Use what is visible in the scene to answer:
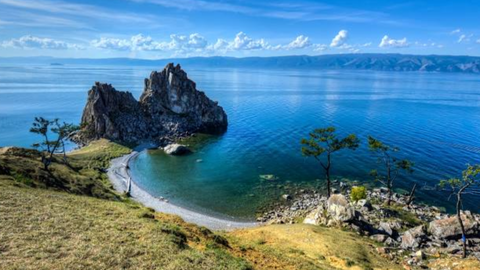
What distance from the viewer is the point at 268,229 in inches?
1703

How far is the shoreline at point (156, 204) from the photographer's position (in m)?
53.8

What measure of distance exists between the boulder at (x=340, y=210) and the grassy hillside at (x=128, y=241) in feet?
11.3

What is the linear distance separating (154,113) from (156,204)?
229 ft

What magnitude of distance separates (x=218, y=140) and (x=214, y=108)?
25564mm

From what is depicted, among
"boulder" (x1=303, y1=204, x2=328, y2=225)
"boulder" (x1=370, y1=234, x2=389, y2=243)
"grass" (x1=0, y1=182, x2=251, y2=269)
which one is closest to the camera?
"grass" (x1=0, y1=182, x2=251, y2=269)

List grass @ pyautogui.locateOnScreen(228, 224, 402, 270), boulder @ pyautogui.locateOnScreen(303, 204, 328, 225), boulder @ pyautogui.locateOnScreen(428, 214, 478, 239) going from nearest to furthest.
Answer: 1. grass @ pyautogui.locateOnScreen(228, 224, 402, 270)
2. boulder @ pyautogui.locateOnScreen(428, 214, 478, 239)
3. boulder @ pyautogui.locateOnScreen(303, 204, 328, 225)

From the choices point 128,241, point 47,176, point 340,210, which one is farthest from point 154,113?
point 128,241

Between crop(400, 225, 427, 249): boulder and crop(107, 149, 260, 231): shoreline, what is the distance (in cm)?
2466

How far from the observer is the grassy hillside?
20.7m

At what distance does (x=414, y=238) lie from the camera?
41.3 m

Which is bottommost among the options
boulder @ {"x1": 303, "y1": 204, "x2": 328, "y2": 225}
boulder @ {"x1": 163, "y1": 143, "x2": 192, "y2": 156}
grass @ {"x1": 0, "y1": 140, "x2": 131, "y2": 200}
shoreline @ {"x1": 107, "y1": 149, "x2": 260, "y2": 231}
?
shoreline @ {"x1": 107, "y1": 149, "x2": 260, "y2": 231}

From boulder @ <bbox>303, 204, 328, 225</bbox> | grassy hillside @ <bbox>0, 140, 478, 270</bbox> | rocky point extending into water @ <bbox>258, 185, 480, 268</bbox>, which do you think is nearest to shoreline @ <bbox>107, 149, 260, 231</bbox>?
rocky point extending into water @ <bbox>258, 185, 480, 268</bbox>

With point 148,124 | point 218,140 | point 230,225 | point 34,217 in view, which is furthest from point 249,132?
point 34,217

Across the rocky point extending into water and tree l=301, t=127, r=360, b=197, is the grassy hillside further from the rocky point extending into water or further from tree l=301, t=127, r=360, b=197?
tree l=301, t=127, r=360, b=197
